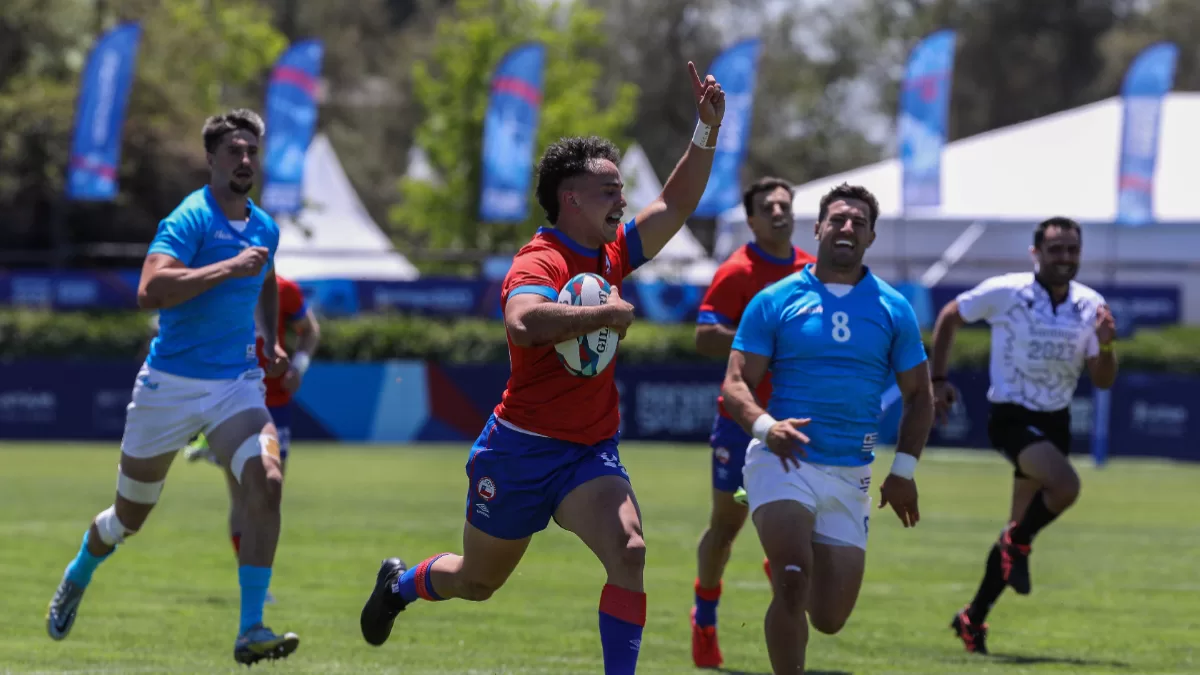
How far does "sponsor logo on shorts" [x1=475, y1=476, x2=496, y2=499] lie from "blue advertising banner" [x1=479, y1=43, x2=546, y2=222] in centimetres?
2696

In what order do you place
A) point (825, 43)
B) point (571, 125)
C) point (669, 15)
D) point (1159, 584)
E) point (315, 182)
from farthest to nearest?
point (825, 43)
point (669, 15)
point (571, 125)
point (315, 182)
point (1159, 584)

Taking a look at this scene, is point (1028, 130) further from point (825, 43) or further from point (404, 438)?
point (825, 43)

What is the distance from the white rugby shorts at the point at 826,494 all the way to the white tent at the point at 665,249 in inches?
1027

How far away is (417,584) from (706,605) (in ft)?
6.92

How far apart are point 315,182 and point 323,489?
2706 centimetres

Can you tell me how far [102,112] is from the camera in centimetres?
3225

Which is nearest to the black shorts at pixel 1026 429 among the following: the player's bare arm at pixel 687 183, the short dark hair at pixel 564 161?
the player's bare arm at pixel 687 183

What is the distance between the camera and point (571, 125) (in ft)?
167

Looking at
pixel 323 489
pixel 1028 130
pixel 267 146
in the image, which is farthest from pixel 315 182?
pixel 323 489

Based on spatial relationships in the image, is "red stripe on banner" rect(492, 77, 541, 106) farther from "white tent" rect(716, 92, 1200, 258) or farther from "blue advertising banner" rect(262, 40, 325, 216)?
"white tent" rect(716, 92, 1200, 258)

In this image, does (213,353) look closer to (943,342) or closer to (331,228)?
(943,342)

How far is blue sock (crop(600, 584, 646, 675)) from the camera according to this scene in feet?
21.3

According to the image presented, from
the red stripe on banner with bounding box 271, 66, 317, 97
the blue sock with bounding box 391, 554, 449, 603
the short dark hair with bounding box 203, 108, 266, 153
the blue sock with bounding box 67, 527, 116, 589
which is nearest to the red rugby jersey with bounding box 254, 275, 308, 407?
the blue sock with bounding box 67, 527, 116, 589

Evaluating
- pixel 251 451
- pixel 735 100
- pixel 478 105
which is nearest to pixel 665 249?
pixel 478 105
